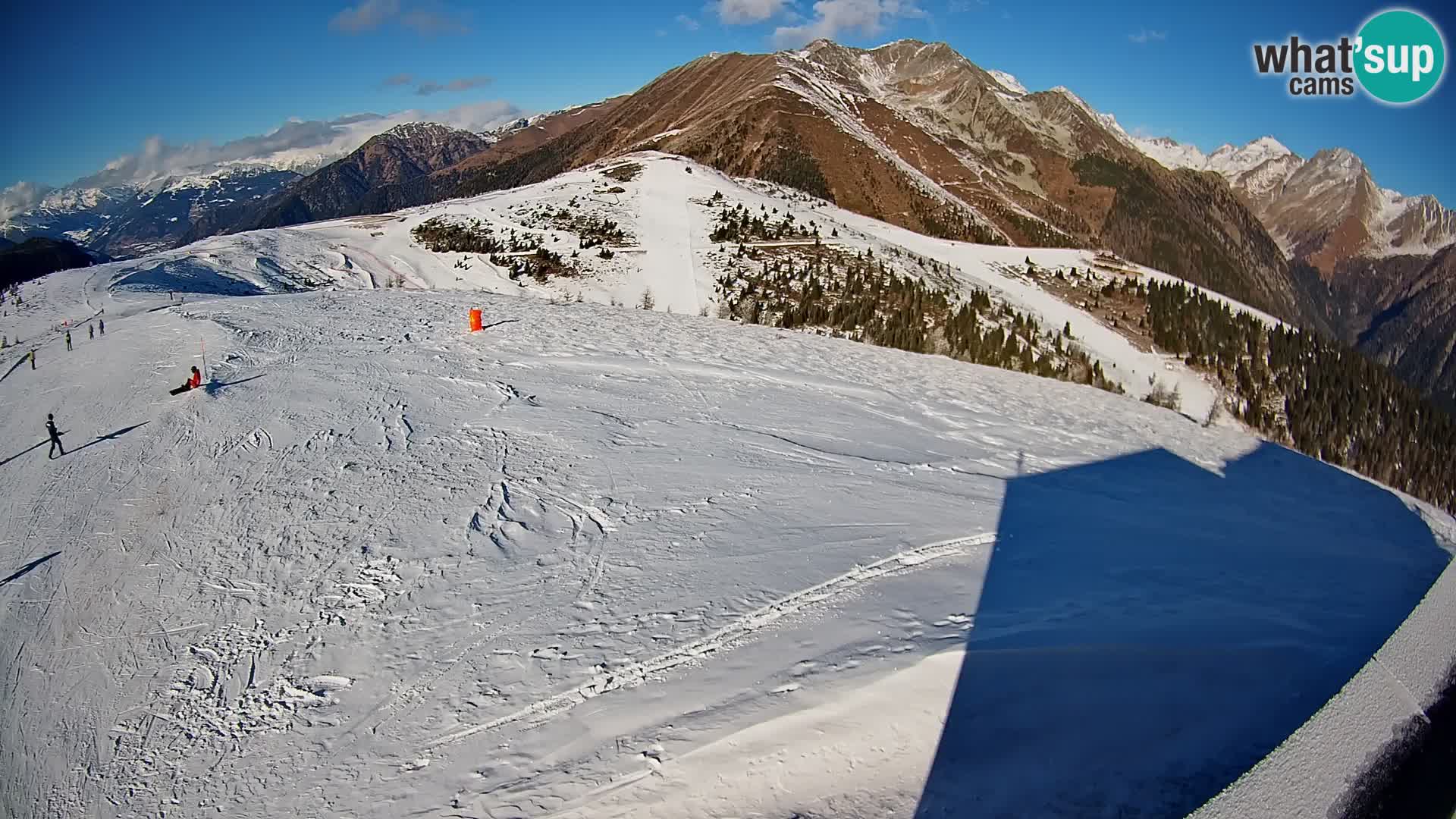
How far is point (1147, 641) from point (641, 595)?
199 inches

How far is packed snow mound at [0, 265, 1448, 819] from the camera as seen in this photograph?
5359 millimetres

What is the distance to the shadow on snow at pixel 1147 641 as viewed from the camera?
501 cm

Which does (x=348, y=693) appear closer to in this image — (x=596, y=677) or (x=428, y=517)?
(x=596, y=677)

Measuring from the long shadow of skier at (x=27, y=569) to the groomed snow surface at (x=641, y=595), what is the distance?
0.06m

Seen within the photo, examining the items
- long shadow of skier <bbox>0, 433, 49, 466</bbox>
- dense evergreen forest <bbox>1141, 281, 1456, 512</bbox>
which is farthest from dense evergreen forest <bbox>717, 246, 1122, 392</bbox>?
long shadow of skier <bbox>0, 433, 49, 466</bbox>

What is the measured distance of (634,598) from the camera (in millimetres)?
7477

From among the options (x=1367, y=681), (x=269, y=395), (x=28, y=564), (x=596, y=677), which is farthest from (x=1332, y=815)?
(x=269, y=395)

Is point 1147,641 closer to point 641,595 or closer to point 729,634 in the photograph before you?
point 729,634

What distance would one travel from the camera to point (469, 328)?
18.4 m

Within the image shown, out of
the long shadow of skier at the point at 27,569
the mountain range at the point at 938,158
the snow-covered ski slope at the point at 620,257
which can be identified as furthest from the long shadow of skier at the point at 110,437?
the mountain range at the point at 938,158

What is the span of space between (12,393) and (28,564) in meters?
9.50

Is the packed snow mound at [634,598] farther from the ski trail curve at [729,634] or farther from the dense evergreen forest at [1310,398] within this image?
the dense evergreen forest at [1310,398]

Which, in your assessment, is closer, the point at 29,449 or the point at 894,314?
the point at 29,449

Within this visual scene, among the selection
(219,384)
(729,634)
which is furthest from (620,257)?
(729,634)
